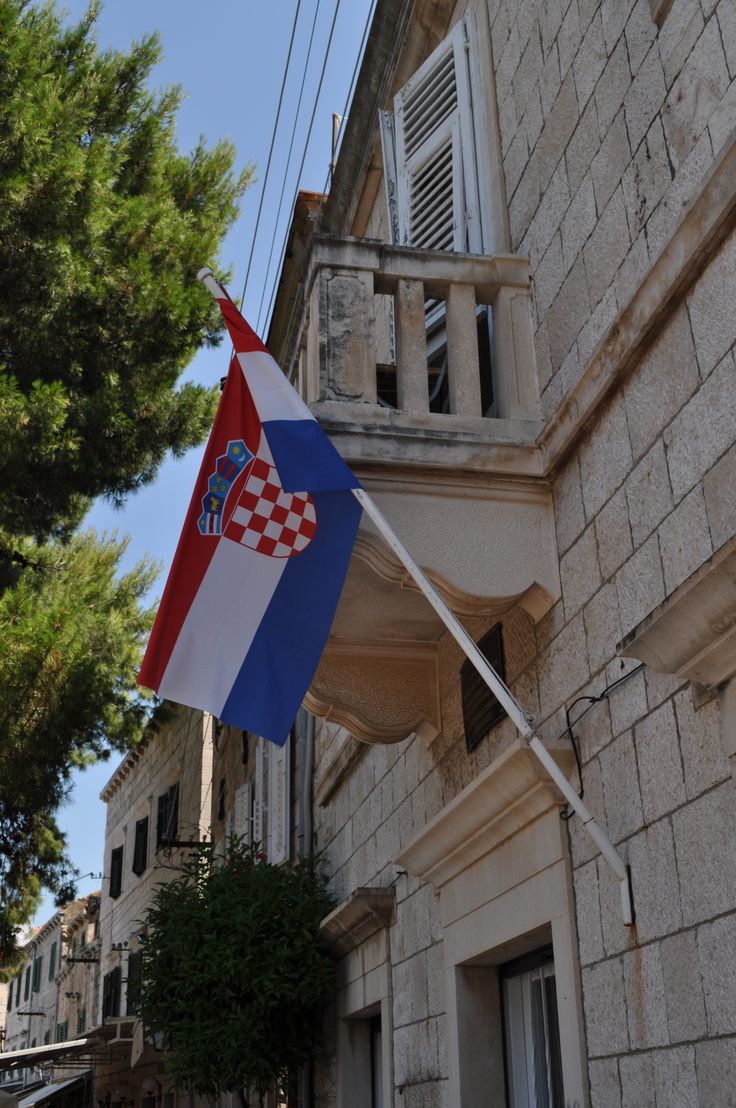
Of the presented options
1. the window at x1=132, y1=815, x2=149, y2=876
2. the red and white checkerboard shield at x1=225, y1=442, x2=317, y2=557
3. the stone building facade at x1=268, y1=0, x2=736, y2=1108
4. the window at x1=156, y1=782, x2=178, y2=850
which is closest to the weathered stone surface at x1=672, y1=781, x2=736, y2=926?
the stone building facade at x1=268, y1=0, x2=736, y2=1108

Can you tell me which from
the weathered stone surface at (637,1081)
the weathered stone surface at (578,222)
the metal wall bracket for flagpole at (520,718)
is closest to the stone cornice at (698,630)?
the metal wall bracket for flagpole at (520,718)

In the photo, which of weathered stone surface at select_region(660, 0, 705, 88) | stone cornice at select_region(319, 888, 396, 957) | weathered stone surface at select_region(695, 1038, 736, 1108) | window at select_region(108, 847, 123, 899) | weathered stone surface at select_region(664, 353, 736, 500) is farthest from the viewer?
window at select_region(108, 847, 123, 899)

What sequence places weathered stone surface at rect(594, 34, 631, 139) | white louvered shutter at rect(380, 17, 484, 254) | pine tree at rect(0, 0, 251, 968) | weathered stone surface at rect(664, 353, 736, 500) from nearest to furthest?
weathered stone surface at rect(664, 353, 736, 500) < weathered stone surface at rect(594, 34, 631, 139) < white louvered shutter at rect(380, 17, 484, 254) < pine tree at rect(0, 0, 251, 968)

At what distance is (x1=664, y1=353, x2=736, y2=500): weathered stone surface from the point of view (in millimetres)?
3498

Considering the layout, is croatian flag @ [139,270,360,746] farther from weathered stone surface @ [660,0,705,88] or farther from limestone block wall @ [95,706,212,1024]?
limestone block wall @ [95,706,212,1024]

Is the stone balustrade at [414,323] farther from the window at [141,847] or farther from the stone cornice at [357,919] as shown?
the window at [141,847]

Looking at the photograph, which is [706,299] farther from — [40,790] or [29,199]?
[40,790]

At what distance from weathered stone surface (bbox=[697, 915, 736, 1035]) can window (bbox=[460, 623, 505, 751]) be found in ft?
6.69

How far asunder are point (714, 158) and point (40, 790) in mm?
9060

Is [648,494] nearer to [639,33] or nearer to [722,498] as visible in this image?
[722,498]

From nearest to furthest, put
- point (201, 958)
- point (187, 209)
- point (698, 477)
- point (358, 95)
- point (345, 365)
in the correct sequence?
point (698, 477), point (345, 365), point (201, 958), point (358, 95), point (187, 209)

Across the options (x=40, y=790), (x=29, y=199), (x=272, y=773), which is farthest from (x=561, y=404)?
(x=272, y=773)

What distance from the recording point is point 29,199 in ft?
32.5

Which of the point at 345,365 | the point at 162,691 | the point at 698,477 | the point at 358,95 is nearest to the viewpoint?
the point at 698,477
